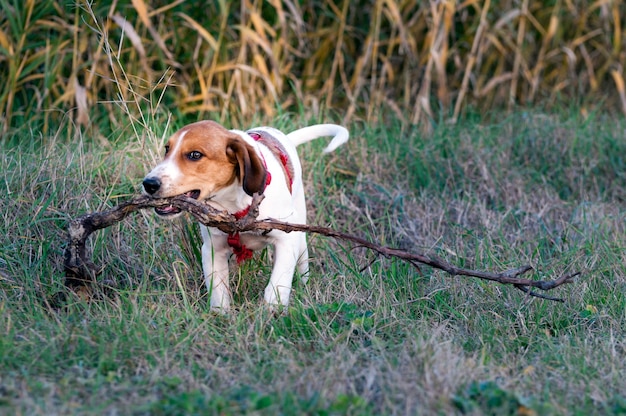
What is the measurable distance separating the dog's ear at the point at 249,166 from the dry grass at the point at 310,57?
5.51 feet

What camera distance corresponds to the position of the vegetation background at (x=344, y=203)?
312cm

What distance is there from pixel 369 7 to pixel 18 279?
3935mm

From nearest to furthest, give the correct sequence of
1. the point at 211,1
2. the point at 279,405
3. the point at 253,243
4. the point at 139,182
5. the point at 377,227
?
the point at 279,405 < the point at 253,243 < the point at 139,182 < the point at 377,227 < the point at 211,1

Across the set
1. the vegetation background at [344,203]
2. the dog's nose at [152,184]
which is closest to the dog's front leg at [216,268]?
the vegetation background at [344,203]

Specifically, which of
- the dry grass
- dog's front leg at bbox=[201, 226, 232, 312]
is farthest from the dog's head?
the dry grass

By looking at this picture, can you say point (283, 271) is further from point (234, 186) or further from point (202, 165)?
point (202, 165)

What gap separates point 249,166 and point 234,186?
234mm

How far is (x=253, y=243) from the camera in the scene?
3979mm

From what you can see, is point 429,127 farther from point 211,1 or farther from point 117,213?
point 117,213

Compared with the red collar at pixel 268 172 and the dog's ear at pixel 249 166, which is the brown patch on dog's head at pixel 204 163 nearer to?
the dog's ear at pixel 249 166

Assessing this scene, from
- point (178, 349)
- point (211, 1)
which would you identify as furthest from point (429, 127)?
Result: point (178, 349)

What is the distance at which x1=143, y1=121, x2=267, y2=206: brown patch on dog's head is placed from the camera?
3.54 metres

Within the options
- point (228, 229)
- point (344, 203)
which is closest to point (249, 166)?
point (228, 229)

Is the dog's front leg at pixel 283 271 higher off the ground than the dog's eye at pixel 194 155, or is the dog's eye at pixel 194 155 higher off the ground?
the dog's eye at pixel 194 155
